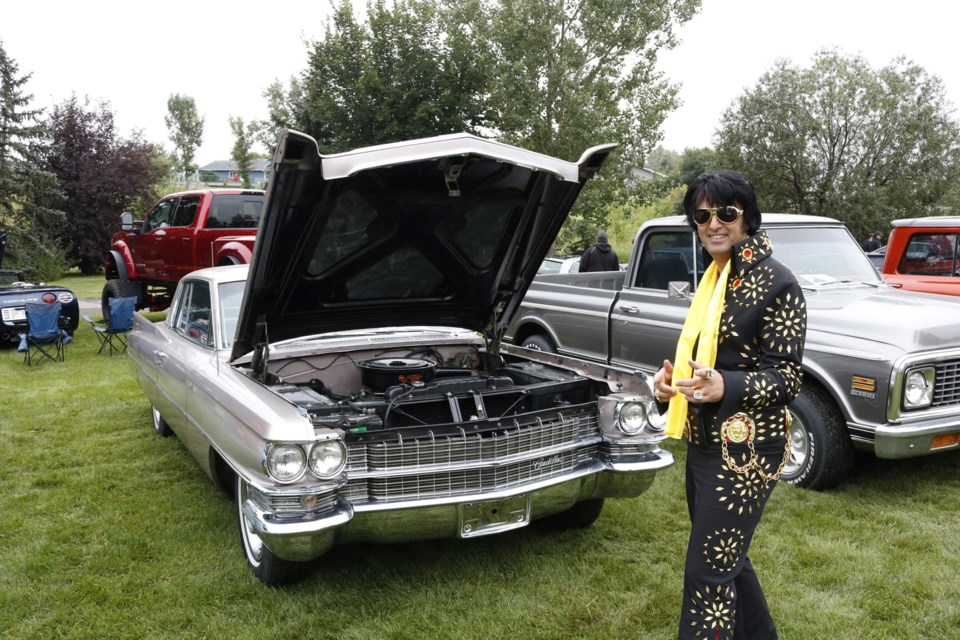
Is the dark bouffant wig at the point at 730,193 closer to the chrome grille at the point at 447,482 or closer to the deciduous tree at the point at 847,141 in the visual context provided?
the chrome grille at the point at 447,482

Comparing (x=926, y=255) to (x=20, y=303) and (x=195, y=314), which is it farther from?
(x=20, y=303)

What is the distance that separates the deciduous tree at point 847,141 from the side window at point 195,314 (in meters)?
23.9

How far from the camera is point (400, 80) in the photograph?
20250 millimetres

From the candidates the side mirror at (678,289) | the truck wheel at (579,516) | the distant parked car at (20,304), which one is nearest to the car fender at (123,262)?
the distant parked car at (20,304)

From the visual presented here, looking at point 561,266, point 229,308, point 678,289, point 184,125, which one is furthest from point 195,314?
point 184,125

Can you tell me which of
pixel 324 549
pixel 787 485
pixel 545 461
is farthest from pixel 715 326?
pixel 787 485

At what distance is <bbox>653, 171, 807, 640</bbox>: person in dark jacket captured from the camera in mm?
2080

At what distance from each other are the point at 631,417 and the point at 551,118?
16.3 metres

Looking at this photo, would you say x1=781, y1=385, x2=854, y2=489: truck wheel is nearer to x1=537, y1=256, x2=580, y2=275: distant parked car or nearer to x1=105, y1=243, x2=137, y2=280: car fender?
x1=537, y1=256, x2=580, y2=275: distant parked car

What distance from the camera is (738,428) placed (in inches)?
83.8

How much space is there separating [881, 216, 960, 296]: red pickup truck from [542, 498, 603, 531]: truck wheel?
205 inches

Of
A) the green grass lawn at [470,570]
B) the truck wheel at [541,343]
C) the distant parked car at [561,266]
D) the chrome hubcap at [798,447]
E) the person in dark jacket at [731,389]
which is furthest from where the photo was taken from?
the distant parked car at [561,266]

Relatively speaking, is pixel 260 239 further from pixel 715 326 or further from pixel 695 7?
pixel 695 7

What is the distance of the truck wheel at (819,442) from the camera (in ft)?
14.9
